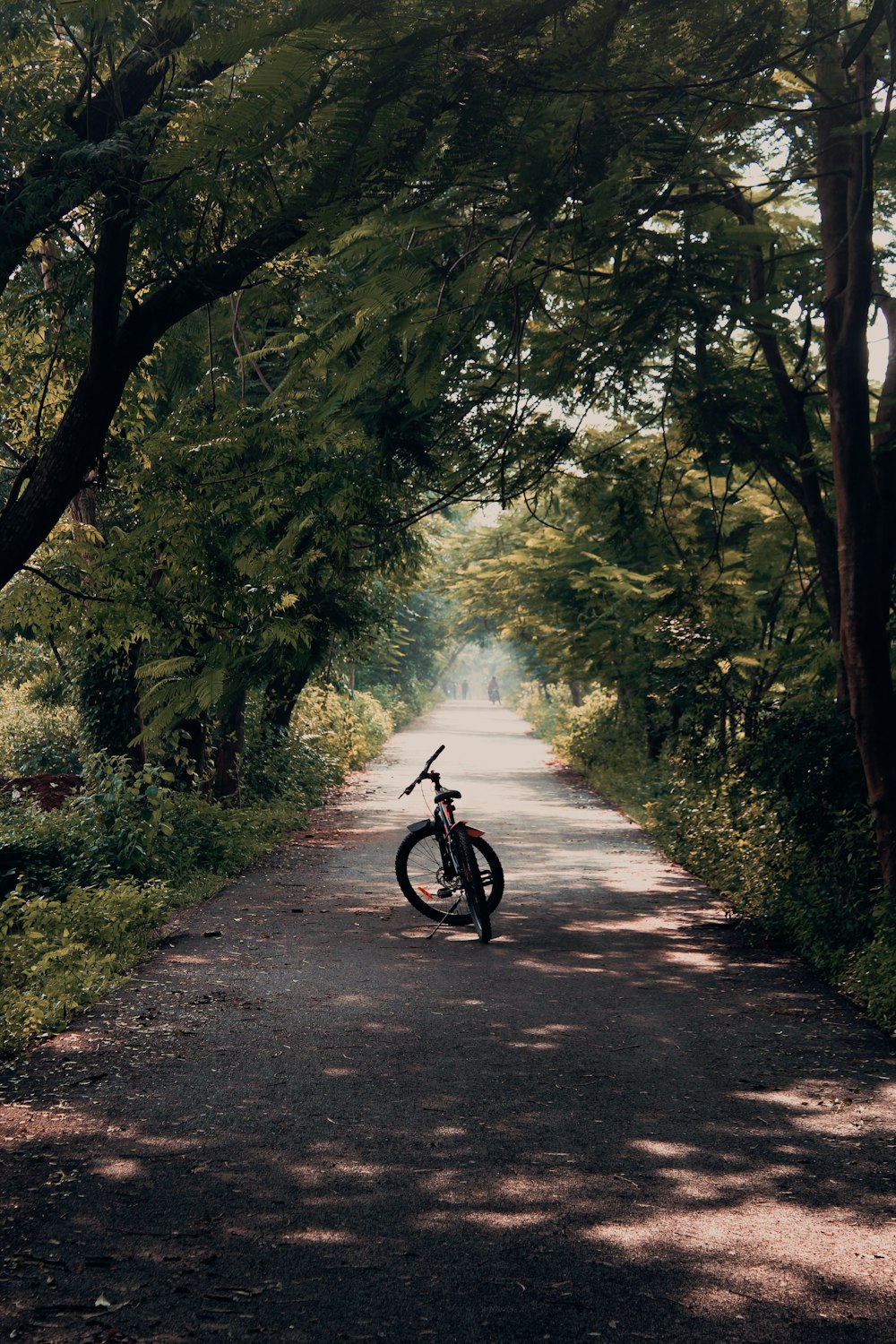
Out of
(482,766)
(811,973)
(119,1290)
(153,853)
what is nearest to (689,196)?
(811,973)

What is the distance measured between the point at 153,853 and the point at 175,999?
437cm

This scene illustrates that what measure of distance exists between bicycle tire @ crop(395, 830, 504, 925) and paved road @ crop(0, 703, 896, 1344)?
2.51 feet

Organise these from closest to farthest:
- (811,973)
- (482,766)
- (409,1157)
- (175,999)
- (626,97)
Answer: (409,1157), (626,97), (175,999), (811,973), (482,766)

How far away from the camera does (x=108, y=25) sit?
22.6ft

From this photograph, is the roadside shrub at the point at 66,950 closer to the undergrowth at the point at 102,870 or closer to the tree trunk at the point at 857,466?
the undergrowth at the point at 102,870

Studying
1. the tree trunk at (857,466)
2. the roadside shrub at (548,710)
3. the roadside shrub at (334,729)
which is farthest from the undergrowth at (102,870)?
the roadside shrub at (548,710)

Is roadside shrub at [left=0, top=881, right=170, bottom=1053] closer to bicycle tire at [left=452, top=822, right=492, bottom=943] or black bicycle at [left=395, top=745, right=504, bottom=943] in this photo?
black bicycle at [left=395, top=745, right=504, bottom=943]

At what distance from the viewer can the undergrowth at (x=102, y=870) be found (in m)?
7.88

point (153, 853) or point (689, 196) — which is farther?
point (153, 853)

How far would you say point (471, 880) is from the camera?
1030 cm

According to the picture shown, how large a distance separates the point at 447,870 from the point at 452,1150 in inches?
218

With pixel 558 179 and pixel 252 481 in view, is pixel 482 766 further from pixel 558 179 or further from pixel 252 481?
pixel 558 179

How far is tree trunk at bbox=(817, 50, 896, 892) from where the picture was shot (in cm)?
923

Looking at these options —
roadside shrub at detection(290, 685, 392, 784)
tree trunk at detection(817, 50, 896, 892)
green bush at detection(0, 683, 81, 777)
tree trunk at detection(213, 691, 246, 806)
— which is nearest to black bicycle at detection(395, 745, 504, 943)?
tree trunk at detection(817, 50, 896, 892)
